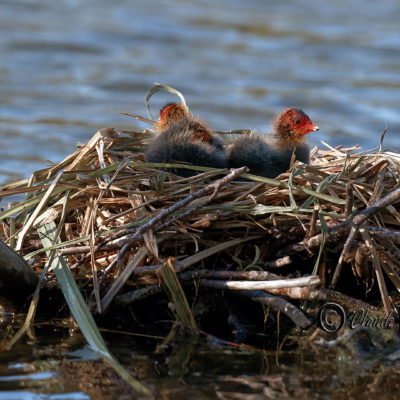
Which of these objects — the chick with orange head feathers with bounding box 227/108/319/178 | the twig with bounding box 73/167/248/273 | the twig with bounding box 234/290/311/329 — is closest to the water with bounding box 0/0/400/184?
the chick with orange head feathers with bounding box 227/108/319/178

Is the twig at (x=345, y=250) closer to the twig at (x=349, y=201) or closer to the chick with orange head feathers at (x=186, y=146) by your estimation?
the twig at (x=349, y=201)

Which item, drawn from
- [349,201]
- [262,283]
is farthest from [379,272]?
[262,283]

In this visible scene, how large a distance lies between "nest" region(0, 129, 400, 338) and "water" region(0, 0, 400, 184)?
3940mm

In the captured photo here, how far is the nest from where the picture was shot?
12.5ft

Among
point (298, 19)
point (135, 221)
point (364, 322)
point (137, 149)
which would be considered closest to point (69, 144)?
point (137, 149)

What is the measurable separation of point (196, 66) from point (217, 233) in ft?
31.2

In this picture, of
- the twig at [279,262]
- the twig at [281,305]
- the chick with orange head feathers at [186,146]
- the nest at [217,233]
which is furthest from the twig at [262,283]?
the chick with orange head feathers at [186,146]

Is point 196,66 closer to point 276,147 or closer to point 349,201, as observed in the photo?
point 276,147

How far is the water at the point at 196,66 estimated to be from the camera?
10.2 m

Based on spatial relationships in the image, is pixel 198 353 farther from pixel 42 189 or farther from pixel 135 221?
pixel 42 189

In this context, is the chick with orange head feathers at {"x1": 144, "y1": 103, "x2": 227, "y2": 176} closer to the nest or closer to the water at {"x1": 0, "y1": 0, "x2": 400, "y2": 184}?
the nest

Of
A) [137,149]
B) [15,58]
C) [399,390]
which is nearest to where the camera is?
[399,390]

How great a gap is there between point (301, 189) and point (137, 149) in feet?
4.65

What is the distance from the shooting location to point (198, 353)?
3.65m
